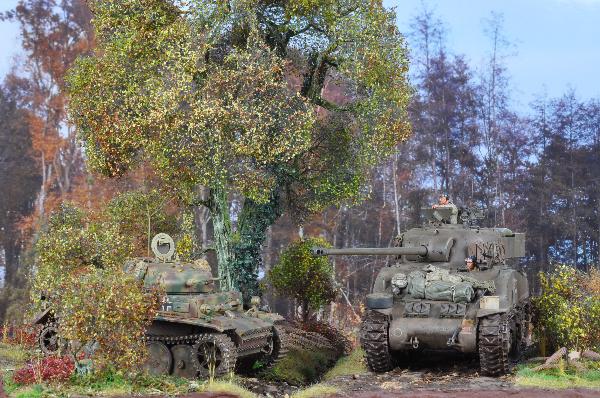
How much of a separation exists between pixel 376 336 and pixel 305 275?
8.30 meters

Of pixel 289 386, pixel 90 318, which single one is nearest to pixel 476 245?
pixel 289 386

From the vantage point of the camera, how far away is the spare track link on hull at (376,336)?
18.2 m

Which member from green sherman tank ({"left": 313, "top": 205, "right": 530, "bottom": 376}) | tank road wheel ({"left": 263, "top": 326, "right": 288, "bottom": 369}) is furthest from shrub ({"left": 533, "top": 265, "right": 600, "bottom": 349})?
tank road wheel ({"left": 263, "top": 326, "right": 288, "bottom": 369})

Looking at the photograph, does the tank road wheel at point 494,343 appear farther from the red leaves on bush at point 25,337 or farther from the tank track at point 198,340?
the red leaves on bush at point 25,337

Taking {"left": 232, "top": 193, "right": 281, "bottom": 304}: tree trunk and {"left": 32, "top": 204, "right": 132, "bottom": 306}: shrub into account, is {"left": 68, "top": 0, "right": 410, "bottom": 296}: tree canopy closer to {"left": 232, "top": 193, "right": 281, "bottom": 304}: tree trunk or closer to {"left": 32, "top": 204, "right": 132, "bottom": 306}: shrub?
{"left": 232, "top": 193, "right": 281, "bottom": 304}: tree trunk

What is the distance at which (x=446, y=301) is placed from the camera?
59.8 ft

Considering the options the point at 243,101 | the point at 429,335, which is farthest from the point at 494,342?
the point at 243,101

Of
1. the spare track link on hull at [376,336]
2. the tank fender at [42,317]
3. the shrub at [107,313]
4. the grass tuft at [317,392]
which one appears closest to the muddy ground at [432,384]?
the grass tuft at [317,392]

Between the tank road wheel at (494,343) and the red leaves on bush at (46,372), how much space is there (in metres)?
8.22

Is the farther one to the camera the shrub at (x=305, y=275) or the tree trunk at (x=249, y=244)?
the shrub at (x=305, y=275)

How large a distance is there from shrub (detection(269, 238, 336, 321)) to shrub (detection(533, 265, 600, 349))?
6.82 metres

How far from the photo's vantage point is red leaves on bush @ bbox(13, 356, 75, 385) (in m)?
15.2

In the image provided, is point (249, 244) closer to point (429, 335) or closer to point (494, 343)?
point (429, 335)

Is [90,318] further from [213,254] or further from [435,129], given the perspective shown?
[213,254]
